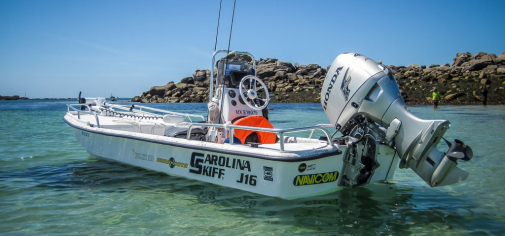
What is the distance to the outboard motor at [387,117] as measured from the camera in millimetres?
5188

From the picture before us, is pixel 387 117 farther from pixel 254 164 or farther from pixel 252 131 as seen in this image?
pixel 252 131

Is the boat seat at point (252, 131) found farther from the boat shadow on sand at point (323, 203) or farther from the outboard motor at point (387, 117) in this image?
the outboard motor at point (387, 117)

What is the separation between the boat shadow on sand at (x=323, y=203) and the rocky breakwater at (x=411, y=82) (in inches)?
613

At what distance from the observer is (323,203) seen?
5.94 meters

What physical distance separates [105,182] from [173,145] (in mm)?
1684

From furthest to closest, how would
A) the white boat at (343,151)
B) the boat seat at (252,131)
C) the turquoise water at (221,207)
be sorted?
the boat seat at (252,131) < the white boat at (343,151) < the turquoise water at (221,207)

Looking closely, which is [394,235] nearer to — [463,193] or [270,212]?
[270,212]

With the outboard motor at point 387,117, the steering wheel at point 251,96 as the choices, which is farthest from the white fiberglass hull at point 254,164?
the steering wheel at point 251,96

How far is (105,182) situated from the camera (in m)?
7.58

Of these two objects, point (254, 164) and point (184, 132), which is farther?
point (184, 132)

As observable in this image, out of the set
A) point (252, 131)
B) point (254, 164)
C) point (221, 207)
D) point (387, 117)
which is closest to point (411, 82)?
point (252, 131)

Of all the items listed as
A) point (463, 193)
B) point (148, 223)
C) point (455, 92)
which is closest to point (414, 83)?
point (455, 92)

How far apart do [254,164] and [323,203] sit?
49.0 inches

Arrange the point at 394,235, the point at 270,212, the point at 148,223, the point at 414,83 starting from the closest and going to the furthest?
the point at 394,235 → the point at 148,223 → the point at 270,212 → the point at 414,83
